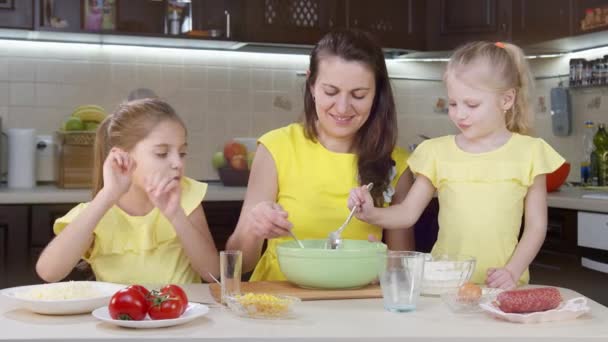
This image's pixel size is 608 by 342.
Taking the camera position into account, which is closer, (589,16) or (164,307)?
(164,307)

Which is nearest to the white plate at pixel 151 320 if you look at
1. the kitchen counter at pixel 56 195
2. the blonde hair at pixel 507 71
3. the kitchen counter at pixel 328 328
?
the kitchen counter at pixel 328 328

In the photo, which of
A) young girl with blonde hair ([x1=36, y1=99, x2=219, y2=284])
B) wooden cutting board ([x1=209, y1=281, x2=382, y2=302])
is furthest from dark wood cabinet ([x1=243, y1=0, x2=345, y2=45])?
wooden cutting board ([x1=209, y1=281, x2=382, y2=302])

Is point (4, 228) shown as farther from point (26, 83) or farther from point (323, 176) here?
point (323, 176)

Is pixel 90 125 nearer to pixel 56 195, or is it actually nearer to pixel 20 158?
pixel 20 158

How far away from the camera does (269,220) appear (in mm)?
1925

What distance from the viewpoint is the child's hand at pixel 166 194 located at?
1.96 metres

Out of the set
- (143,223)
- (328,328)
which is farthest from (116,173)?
(328,328)

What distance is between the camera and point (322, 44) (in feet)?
7.60

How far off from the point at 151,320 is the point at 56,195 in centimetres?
207

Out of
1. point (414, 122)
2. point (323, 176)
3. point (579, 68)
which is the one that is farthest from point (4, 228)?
point (579, 68)

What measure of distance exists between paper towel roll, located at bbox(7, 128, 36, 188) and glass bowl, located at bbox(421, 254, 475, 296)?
2.46 m

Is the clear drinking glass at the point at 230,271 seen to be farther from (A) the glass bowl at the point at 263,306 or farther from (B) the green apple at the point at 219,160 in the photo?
(B) the green apple at the point at 219,160

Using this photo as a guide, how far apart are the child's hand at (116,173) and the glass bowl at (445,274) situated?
661mm

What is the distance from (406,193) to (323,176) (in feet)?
0.77
